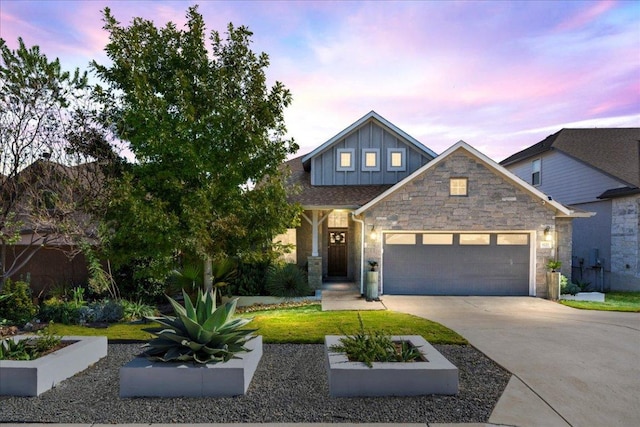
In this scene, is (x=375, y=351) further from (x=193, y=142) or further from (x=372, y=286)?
(x=372, y=286)

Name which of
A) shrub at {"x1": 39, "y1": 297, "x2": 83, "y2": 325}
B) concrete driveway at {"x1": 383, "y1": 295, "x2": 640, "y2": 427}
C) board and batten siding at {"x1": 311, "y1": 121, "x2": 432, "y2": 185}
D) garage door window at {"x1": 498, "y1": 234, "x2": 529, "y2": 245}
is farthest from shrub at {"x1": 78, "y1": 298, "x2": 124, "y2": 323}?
garage door window at {"x1": 498, "y1": 234, "x2": 529, "y2": 245}

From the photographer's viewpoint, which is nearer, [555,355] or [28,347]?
[28,347]

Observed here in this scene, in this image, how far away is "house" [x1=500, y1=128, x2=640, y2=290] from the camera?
15.4 m

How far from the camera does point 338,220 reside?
15445 millimetres

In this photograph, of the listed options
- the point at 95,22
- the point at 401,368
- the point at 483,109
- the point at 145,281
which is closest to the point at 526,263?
the point at 483,109

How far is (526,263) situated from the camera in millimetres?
12859

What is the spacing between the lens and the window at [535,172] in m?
21.1

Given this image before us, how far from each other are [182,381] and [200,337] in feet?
1.82

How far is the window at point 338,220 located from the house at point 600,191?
35.8 ft

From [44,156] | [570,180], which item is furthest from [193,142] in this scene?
[570,180]

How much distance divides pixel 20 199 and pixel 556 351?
10761mm

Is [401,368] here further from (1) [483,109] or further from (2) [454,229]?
(1) [483,109]

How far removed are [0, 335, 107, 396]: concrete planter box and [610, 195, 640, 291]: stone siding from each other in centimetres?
1837

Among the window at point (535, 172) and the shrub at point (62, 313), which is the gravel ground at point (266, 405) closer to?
the shrub at point (62, 313)
